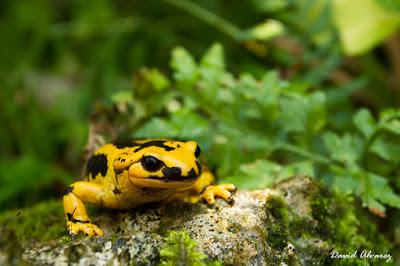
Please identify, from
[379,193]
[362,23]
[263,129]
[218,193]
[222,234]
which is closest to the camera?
[222,234]

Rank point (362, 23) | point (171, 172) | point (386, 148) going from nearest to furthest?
1. point (171, 172)
2. point (386, 148)
3. point (362, 23)

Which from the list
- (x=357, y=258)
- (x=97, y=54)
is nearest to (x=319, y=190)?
(x=357, y=258)

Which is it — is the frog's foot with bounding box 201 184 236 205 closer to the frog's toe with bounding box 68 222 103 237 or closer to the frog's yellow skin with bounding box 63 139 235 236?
the frog's yellow skin with bounding box 63 139 235 236

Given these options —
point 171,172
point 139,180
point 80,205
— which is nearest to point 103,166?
point 80,205

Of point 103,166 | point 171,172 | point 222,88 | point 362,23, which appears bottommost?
point 103,166

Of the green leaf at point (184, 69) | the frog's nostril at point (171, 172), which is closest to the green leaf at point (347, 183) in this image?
the frog's nostril at point (171, 172)

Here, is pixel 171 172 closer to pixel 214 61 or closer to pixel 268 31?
pixel 214 61

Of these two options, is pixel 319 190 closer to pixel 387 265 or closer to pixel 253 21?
pixel 387 265
